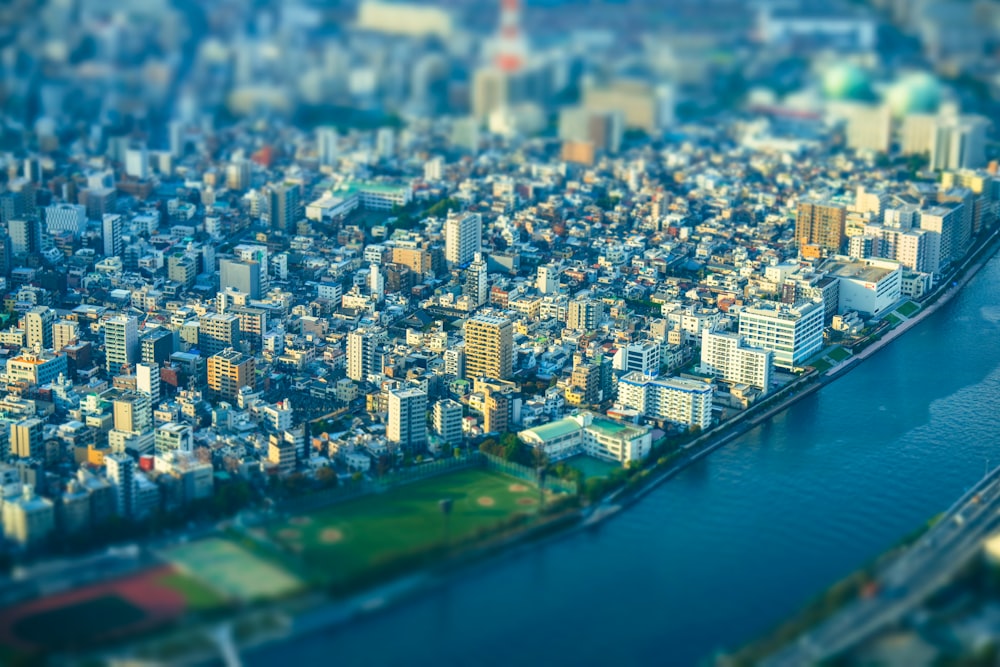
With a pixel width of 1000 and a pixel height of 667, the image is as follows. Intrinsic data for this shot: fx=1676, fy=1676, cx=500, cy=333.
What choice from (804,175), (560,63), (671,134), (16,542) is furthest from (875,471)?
(560,63)

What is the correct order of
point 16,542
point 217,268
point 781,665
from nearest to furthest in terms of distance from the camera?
point 781,665, point 16,542, point 217,268

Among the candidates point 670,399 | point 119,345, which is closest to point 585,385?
point 670,399

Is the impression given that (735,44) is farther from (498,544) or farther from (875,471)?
(498,544)

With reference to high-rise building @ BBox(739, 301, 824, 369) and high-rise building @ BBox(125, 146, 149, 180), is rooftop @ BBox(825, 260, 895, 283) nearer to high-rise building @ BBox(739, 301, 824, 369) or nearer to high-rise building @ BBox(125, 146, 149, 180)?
high-rise building @ BBox(739, 301, 824, 369)

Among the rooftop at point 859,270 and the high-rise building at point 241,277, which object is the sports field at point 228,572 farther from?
the rooftop at point 859,270

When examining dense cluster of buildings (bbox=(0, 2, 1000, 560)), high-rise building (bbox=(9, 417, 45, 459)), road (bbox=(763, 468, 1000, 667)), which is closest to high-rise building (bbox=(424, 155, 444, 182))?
dense cluster of buildings (bbox=(0, 2, 1000, 560))

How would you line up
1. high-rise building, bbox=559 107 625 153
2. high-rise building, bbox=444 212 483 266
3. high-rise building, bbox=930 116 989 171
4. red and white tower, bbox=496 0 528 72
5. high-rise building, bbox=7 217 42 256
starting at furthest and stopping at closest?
red and white tower, bbox=496 0 528 72, high-rise building, bbox=559 107 625 153, high-rise building, bbox=930 116 989 171, high-rise building, bbox=7 217 42 256, high-rise building, bbox=444 212 483 266
